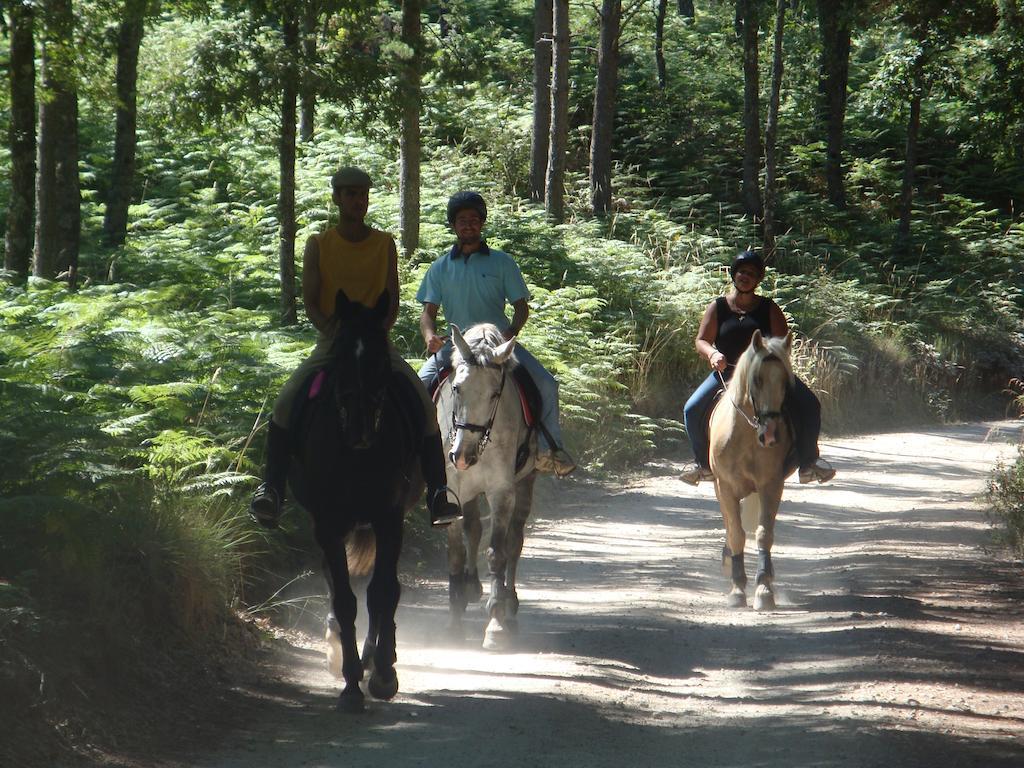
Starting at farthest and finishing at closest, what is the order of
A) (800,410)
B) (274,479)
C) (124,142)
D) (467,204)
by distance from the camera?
(124,142) → (800,410) → (467,204) → (274,479)

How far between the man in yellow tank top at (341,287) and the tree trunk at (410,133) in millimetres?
6759

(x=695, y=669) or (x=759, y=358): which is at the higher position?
(x=759, y=358)

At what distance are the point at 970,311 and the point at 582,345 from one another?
44.8 feet

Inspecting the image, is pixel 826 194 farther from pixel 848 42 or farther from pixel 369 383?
pixel 369 383

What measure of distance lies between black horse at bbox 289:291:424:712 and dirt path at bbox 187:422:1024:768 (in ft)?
1.15

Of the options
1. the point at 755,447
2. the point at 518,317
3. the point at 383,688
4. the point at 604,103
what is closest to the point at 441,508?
the point at 383,688

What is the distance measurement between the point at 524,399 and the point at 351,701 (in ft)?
10.2

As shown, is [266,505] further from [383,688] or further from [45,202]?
[45,202]

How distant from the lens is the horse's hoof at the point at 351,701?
6488mm

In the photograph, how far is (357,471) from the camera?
6.73m

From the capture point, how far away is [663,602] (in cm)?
946

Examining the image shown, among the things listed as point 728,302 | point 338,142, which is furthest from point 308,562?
point 338,142

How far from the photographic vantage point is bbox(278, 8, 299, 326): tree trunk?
1265 cm

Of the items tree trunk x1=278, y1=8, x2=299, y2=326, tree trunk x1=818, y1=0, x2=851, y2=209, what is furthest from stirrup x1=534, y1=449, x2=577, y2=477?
tree trunk x1=818, y1=0, x2=851, y2=209
